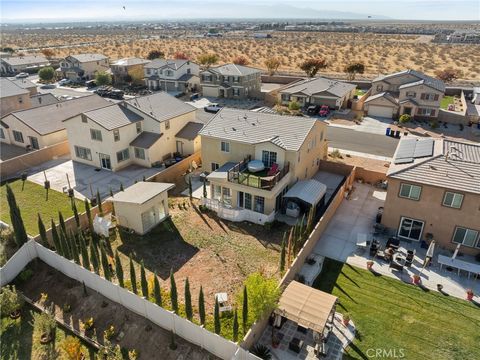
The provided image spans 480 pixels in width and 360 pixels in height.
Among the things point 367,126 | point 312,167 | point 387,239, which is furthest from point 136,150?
point 367,126

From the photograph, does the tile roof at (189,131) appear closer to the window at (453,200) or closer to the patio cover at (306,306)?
the patio cover at (306,306)

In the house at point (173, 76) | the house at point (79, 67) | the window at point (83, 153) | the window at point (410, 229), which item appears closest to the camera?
the window at point (410, 229)

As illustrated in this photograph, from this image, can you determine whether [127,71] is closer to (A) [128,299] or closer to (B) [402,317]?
(A) [128,299]

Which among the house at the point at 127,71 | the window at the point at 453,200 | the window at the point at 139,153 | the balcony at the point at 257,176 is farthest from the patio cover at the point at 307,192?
the house at the point at 127,71

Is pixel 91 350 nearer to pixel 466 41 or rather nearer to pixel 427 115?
pixel 427 115

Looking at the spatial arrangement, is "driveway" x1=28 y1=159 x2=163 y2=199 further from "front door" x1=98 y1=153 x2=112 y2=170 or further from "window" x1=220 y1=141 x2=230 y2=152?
"window" x1=220 y1=141 x2=230 y2=152

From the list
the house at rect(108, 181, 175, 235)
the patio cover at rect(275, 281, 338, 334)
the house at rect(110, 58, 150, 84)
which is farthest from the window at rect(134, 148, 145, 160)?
the house at rect(110, 58, 150, 84)

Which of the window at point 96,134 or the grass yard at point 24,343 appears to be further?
the window at point 96,134
